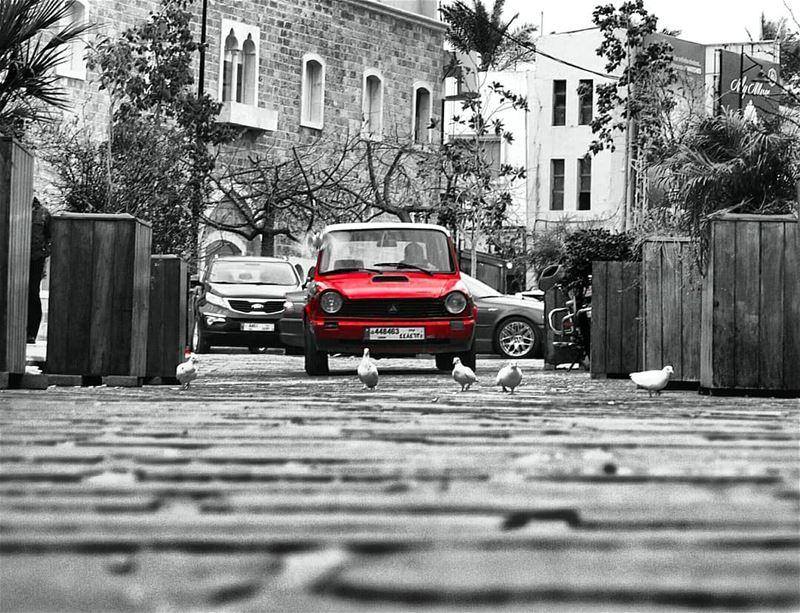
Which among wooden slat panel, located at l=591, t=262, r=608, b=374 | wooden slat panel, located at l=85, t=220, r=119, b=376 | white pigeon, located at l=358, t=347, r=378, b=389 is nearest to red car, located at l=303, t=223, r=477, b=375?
wooden slat panel, located at l=591, t=262, r=608, b=374

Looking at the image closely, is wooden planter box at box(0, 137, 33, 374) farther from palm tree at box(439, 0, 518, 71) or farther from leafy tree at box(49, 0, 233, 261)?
palm tree at box(439, 0, 518, 71)

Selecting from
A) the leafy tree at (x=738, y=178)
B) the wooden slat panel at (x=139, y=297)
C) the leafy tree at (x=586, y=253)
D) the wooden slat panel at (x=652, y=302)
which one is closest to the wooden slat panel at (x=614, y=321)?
the leafy tree at (x=586, y=253)

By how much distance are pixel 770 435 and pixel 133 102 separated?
899 inches

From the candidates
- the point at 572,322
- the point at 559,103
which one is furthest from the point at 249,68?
the point at 572,322

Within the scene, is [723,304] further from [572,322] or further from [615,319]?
[572,322]

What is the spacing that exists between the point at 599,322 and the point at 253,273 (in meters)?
12.0

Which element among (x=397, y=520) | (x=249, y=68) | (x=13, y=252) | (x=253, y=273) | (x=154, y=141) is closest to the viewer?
(x=397, y=520)

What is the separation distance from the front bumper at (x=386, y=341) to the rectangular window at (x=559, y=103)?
42.9 m

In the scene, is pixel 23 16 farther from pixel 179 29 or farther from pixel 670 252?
pixel 179 29

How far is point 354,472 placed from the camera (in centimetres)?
279

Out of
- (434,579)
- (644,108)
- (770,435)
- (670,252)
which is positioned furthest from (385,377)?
(434,579)

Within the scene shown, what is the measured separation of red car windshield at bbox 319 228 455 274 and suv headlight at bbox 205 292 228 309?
7.26 metres

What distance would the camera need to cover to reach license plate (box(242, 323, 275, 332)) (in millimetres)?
25250

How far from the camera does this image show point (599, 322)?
15125mm
